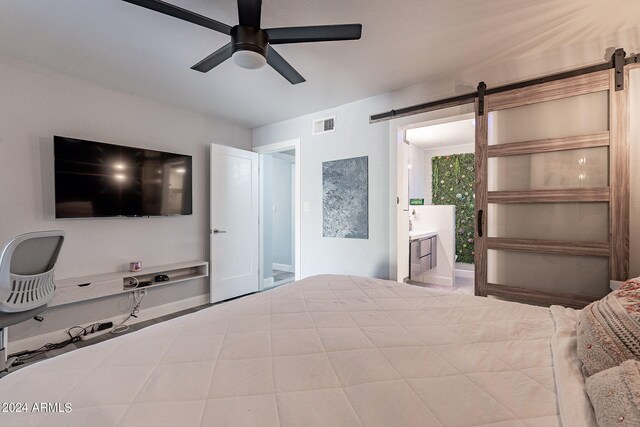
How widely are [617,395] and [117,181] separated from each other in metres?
3.65

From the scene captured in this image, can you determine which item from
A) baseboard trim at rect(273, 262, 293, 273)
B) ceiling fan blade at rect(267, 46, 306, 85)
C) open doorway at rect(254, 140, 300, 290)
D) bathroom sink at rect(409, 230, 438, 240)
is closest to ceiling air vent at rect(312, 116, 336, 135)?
open doorway at rect(254, 140, 300, 290)

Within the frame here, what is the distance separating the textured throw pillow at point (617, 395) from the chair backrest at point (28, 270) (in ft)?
9.43

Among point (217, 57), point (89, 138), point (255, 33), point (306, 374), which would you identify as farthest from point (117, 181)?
point (306, 374)

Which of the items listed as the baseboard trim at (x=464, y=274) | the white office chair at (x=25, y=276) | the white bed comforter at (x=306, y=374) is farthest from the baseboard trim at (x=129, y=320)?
the baseboard trim at (x=464, y=274)

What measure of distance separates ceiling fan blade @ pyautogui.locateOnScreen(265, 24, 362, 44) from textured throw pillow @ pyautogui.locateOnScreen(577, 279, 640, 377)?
164 cm

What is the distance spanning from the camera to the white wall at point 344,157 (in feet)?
10.3

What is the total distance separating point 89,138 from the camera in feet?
9.18

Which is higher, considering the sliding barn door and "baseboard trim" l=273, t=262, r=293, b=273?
the sliding barn door

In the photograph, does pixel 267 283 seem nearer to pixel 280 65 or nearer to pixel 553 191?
pixel 280 65

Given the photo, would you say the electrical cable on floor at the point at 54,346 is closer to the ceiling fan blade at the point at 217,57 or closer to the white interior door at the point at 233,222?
the white interior door at the point at 233,222

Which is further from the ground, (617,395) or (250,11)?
(250,11)

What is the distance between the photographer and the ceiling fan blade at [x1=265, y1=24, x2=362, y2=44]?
59.4 inches

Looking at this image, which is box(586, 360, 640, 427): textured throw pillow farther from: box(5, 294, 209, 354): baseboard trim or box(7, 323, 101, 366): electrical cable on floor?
box(5, 294, 209, 354): baseboard trim

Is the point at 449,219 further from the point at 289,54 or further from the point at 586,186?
the point at 289,54
